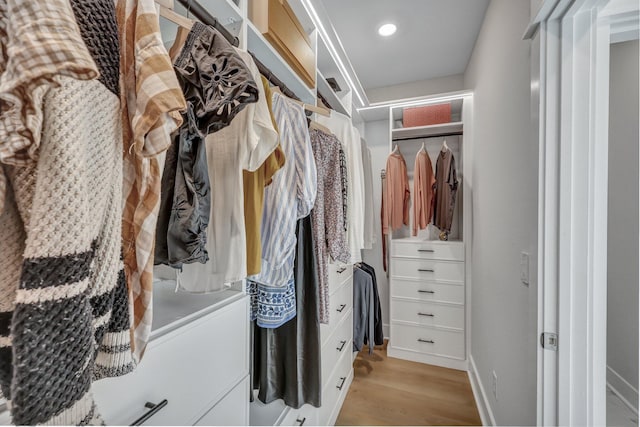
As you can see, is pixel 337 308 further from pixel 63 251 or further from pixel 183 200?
pixel 63 251

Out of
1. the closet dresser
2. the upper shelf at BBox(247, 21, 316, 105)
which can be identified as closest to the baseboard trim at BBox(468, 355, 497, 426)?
the closet dresser

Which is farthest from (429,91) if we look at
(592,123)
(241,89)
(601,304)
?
(241,89)

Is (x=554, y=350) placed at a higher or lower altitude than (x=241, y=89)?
lower

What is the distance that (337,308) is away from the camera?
1.65 m

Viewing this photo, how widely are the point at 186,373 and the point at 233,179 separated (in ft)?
1.57

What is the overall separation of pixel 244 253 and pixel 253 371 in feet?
2.48

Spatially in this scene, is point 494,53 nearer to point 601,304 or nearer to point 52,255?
point 601,304

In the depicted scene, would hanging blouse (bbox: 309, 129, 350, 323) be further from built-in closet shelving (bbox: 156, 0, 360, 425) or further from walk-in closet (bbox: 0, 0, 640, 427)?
built-in closet shelving (bbox: 156, 0, 360, 425)

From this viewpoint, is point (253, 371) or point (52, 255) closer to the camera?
point (52, 255)

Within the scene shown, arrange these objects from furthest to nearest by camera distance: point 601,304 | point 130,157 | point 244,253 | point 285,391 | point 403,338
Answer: point 403,338
point 285,391
point 601,304
point 244,253
point 130,157

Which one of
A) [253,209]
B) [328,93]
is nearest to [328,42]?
[328,93]

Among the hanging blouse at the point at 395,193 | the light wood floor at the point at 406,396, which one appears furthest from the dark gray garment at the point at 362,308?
the hanging blouse at the point at 395,193

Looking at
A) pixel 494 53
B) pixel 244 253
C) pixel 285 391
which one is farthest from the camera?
pixel 494 53

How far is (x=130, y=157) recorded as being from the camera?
1.36 ft
